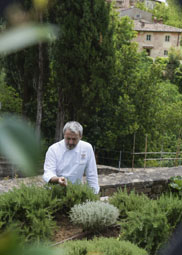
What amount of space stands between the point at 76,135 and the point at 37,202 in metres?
0.81

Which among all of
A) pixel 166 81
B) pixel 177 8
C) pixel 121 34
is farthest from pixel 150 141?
pixel 177 8

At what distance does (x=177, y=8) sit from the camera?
0.97ft

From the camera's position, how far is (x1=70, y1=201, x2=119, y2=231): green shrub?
3.07 metres

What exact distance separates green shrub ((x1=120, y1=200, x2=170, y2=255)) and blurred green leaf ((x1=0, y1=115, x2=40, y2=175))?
2.79 meters

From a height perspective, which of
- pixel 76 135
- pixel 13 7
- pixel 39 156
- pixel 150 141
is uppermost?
pixel 13 7

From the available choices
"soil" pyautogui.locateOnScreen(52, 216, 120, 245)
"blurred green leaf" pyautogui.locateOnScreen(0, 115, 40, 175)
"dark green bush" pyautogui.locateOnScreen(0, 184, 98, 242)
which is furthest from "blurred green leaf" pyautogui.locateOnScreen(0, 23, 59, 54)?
"soil" pyautogui.locateOnScreen(52, 216, 120, 245)

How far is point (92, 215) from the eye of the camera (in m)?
3.08

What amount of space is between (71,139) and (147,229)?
1114mm

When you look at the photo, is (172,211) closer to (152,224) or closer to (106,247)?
(152,224)

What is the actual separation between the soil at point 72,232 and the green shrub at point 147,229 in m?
0.23

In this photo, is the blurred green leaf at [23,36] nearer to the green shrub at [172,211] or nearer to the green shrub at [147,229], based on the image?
the green shrub at [147,229]

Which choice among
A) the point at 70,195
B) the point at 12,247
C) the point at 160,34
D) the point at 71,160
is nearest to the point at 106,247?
the point at 70,195

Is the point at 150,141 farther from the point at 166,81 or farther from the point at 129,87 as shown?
the point at 166,81

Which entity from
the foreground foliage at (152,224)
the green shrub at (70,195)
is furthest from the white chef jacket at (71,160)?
the foreground foliage at (152,224)
